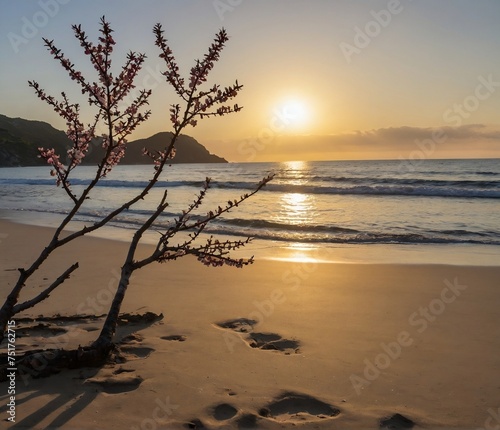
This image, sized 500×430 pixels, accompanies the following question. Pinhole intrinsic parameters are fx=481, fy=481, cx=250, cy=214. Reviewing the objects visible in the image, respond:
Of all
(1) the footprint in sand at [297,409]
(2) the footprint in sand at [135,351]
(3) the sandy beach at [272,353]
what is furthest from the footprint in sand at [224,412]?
(2) the footprint in sand at [135,351]

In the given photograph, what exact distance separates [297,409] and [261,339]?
5.14 ft

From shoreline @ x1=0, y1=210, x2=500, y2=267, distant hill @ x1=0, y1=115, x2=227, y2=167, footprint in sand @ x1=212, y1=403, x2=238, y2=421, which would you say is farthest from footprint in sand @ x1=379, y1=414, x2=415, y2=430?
distant hill @ x1=0, y1=115, x2=227, y2=167

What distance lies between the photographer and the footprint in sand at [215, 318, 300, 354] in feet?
16.8

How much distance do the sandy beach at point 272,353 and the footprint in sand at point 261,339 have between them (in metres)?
0.01

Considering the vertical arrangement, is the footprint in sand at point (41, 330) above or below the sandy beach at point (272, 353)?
below

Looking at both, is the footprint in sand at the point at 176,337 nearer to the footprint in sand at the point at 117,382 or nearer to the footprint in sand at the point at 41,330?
the footprint in sand at the point at 117,382

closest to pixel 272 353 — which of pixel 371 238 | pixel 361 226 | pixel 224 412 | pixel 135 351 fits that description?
pixel 224 412

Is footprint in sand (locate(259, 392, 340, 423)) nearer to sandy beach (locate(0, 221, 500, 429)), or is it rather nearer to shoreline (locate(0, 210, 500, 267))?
sandy beach (locate(0, 221, 500, 429))

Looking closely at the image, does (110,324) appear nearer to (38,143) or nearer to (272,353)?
(272,353)

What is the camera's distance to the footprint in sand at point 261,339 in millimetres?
5121

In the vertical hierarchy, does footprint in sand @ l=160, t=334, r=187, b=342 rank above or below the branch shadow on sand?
above

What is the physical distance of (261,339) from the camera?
Result: 5371 mm

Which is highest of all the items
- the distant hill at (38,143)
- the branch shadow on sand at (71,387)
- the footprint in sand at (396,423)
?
the distant hill at (38,143)

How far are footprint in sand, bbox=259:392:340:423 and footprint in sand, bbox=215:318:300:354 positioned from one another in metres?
1.03
